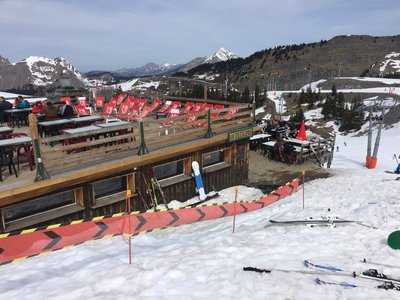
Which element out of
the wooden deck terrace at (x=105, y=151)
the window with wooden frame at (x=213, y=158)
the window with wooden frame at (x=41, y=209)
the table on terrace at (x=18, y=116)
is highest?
the table on terrace at (x=18, y=116)

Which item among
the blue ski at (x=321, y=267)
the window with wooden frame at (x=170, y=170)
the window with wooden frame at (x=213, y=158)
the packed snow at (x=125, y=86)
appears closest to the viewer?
the blue ski at (x=321, y=267)

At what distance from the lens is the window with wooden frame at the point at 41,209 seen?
850 centimetres

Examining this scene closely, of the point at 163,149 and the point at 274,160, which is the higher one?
the point at 163,149

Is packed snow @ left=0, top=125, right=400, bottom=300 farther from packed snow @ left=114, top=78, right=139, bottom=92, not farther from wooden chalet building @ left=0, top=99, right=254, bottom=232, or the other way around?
packed snow @ left=114, top=78, right=139, bottom=92

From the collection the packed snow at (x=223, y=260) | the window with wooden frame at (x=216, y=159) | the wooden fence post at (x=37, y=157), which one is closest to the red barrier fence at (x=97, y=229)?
the packed snow at (x=223, y=260)

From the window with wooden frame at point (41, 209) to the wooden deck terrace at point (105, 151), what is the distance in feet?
2.10

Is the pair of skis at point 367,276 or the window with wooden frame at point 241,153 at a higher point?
the window with wooden frame at point 241,153

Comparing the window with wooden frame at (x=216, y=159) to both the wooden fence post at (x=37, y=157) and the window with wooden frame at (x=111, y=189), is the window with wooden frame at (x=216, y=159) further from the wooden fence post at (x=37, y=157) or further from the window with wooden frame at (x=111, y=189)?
the wooden fence post at (x=37, y=157)

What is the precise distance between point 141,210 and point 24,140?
12.8 feet

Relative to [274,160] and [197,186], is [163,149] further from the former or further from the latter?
[274,160]

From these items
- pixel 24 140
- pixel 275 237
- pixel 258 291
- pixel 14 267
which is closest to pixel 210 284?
pixel 258 291

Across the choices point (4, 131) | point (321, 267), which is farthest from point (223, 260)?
point (4, 131)

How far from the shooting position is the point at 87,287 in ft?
18.7

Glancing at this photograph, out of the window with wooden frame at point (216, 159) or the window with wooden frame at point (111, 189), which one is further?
the window with wooden frame at point (216, 159)
